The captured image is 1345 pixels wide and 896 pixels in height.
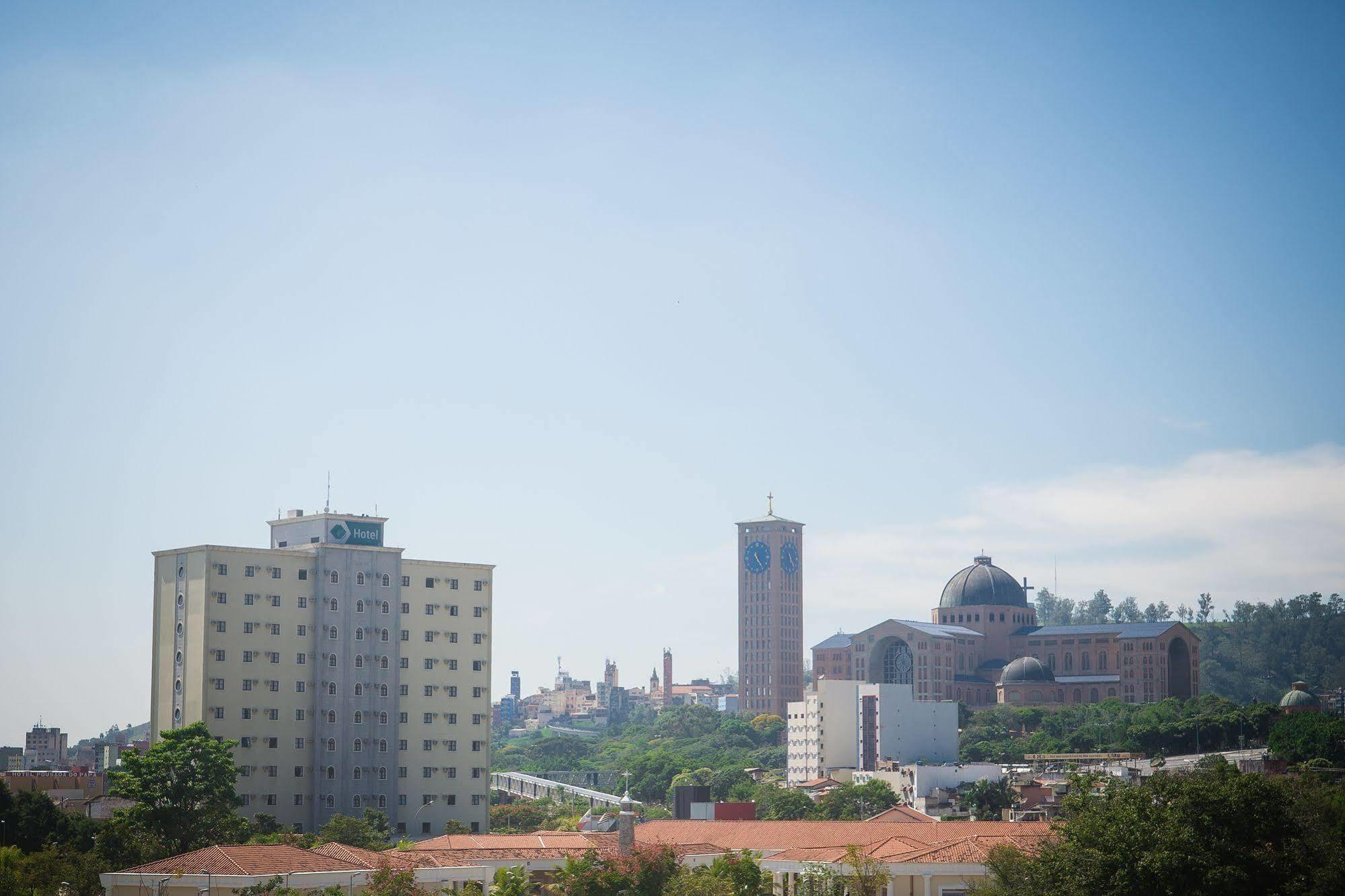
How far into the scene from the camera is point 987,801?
4264 inches

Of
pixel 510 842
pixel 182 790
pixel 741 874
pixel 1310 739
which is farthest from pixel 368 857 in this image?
pixel 1310 739

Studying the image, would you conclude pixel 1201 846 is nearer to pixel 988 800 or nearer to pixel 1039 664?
pixel 988 800

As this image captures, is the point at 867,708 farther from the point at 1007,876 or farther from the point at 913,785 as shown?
the point at 1007,876

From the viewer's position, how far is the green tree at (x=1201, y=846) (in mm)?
45250

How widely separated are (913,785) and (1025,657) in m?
68.8

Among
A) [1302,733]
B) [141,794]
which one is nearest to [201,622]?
[141,794]

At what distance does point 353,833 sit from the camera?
91.0 m

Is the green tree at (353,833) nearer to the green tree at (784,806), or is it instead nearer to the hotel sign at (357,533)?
the hotel sign at (357,533)

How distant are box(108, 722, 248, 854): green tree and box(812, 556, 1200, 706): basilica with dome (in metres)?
117

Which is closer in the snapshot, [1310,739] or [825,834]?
[825,834]

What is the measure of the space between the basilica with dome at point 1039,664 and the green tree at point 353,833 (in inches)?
4098

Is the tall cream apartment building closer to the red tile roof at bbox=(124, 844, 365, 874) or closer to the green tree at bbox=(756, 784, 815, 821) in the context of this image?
the green tree at bbox=(756, 784, 815, 821)

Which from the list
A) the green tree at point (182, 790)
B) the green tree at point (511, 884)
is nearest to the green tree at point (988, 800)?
the green tree at point (182, 790)

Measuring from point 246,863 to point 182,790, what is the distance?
1149 inches
